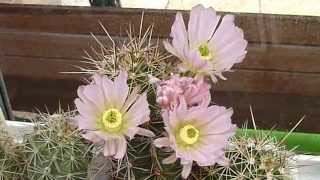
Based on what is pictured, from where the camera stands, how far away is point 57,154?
0.66 m

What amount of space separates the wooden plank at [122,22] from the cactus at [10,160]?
19.6 inches

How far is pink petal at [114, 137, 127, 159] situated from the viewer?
1.82 feet

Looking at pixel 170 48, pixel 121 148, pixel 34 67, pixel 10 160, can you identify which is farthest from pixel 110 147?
pixel 34 67

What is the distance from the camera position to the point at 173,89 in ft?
1.83

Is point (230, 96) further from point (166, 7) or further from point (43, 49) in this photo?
point (43, 49)

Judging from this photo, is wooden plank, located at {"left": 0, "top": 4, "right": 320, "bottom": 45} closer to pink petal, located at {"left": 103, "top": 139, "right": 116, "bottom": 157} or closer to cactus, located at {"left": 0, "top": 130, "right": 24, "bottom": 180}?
cactus, located at {"left": 0, "top": 130, "right": 24, "bottom": 180}

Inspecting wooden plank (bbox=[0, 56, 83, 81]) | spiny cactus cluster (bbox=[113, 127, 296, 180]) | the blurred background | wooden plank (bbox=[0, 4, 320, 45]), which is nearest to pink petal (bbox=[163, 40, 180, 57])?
spiny cactus cluster (bbox=[113, 127, 296, 180])

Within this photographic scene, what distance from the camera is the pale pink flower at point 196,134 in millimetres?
548

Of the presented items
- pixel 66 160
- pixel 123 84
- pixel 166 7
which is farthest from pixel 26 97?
pixel 123 84

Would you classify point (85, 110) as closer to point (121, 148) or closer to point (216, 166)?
point (121, 148)

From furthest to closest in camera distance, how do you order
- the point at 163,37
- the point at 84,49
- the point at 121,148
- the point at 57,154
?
the point at 84,49, the point at 163,37, the point at 57,154, the point at 121,148

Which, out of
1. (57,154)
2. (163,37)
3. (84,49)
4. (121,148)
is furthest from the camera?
(84,49)

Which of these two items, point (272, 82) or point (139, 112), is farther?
point (272, 82)

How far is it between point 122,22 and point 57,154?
2.10 ft
